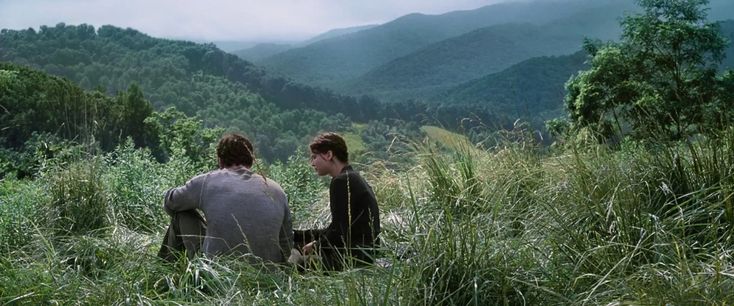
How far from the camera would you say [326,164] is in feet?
11.7

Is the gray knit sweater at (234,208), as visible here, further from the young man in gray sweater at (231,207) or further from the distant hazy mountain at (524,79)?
the distant hazy mountain at (524,79)

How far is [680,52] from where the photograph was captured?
18484 mm

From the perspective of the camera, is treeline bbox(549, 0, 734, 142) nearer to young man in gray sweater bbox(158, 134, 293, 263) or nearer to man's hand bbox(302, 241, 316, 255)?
man's hand bbox(302, 241, 316, 255)

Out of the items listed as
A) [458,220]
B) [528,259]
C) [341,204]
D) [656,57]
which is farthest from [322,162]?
[656,57]

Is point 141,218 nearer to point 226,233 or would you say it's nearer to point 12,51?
point 226,233

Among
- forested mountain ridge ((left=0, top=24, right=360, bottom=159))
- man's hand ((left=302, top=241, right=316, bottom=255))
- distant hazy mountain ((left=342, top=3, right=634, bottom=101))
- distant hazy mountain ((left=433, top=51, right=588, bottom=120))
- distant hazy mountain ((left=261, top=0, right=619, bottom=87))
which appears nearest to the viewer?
man's hand ((left=302, top=241, right=316, bottom=255))

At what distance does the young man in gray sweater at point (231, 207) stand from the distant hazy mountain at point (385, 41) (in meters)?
60.7

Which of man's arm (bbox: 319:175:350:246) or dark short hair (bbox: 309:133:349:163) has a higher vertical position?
dark short hair (bbox: 309:133:349:163)

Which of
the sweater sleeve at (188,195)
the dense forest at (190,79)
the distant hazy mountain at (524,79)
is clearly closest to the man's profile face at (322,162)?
the sweater sleeve at (188,195)

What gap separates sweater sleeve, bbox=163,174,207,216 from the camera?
3.40 m

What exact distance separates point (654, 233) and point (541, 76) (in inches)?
1713

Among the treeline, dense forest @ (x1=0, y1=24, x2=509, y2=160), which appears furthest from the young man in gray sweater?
dense forest @ (x1=0, y1=24, x2=509, y2=160)

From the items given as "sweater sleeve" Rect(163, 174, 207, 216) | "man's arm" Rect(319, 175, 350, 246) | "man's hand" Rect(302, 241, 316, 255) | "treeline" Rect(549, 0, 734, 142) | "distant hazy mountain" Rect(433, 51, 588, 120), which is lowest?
"distant hazy mountain" Rect(433, 51, 588, 120)

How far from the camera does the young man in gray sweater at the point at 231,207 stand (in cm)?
335
